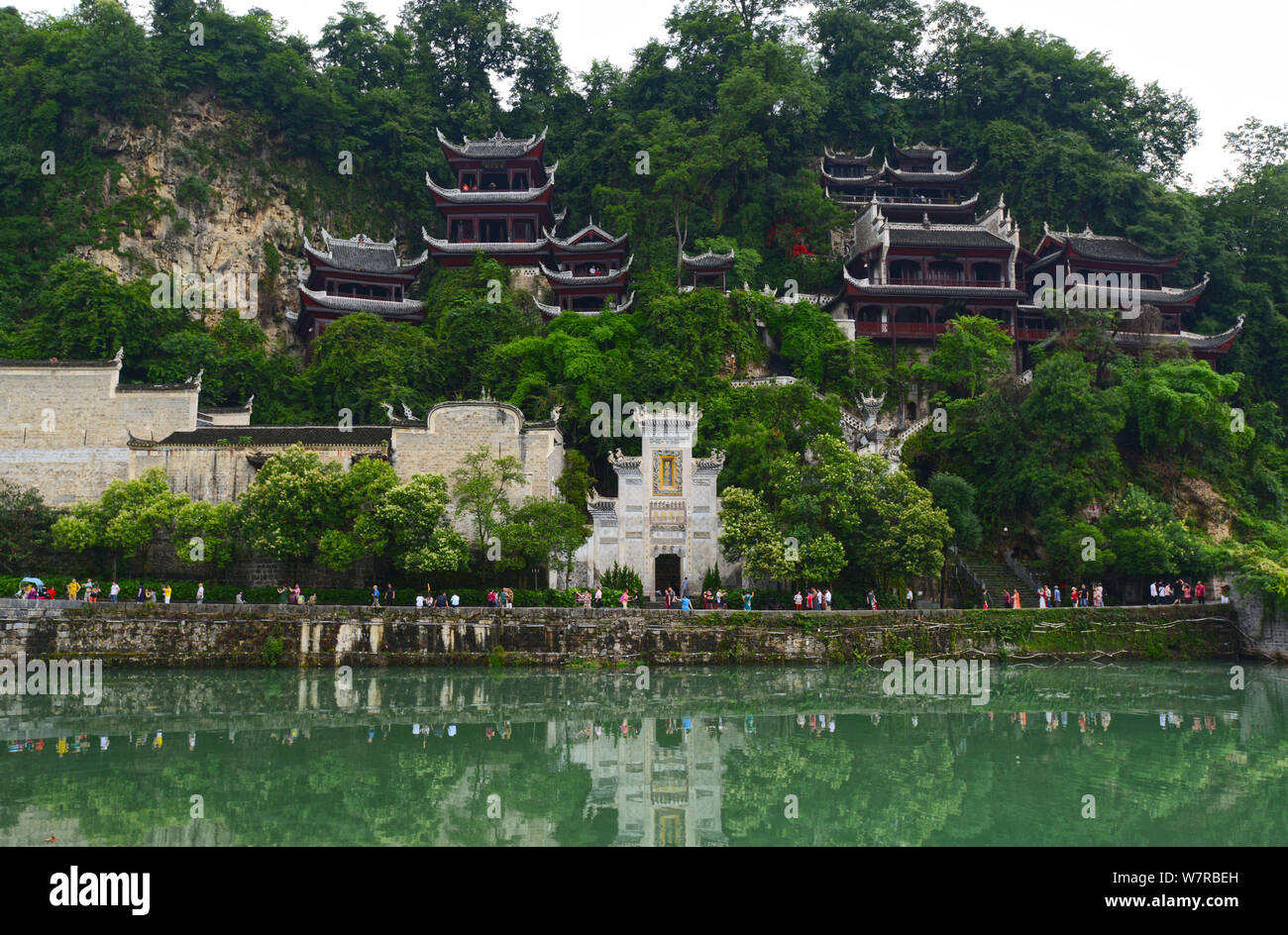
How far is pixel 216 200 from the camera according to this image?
43.7 m

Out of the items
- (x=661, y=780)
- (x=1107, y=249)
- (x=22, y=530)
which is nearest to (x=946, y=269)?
(x=1107, y=249)

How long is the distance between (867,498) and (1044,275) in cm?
2066

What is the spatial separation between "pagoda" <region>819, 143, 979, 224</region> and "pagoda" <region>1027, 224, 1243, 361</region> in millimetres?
5008

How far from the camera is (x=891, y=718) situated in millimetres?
19047

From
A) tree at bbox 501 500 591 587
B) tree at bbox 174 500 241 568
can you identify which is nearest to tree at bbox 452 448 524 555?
tree at bbox 501 500 591 587

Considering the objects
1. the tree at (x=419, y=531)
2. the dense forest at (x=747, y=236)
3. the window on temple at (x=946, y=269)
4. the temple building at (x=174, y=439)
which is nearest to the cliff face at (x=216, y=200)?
the dense forest at (x=747, y=236)

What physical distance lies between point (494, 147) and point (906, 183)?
19.6 metres

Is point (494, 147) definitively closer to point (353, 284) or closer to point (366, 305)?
point (353, 284)

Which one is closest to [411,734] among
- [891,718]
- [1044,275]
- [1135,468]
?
[891,718]

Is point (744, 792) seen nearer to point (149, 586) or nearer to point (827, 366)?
point (149, 586)
